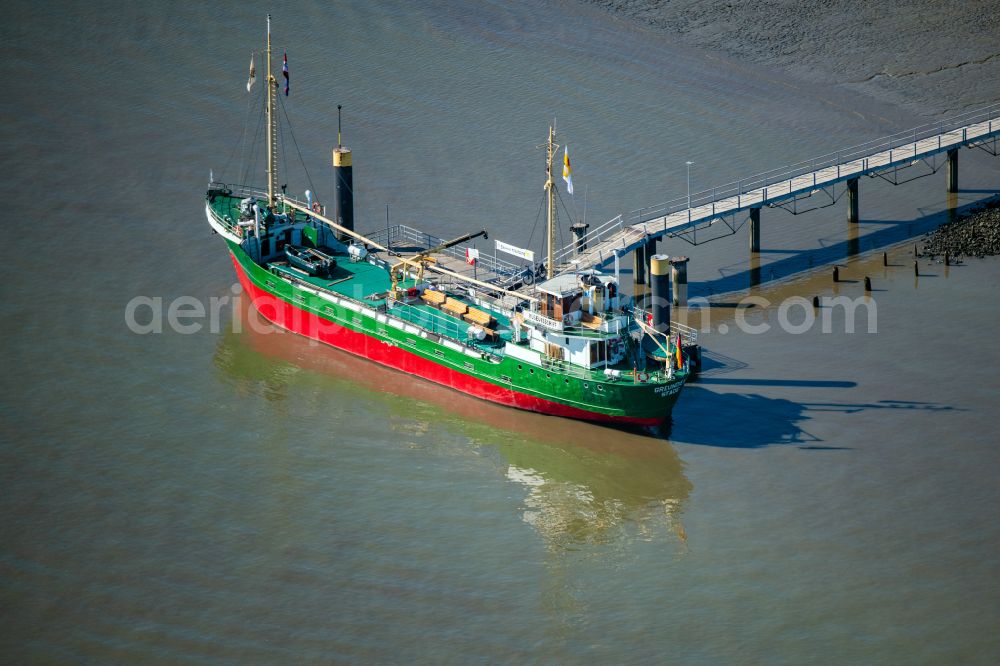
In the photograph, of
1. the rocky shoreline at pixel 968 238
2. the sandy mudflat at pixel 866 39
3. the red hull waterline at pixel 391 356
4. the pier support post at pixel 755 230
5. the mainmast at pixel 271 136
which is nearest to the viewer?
the red hull waterline at pixel 391 356

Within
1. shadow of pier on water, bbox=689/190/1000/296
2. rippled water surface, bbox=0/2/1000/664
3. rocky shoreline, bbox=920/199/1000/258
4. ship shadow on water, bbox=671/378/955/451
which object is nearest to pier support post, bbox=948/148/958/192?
rippled water surface, bbox=0/2/1000/664

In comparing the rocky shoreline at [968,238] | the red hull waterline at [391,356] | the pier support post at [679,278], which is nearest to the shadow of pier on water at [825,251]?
the rocky shoreline at [968,238]

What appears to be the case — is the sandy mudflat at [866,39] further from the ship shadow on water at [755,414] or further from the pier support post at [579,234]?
the ship shadow on water at [755,414]

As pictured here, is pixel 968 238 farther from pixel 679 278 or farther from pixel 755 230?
Answer: pixel 679 278

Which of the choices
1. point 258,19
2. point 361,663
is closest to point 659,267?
point 361,663

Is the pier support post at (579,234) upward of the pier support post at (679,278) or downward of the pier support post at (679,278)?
upward

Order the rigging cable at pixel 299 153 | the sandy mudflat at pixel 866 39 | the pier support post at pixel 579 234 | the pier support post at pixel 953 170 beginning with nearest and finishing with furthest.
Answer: the pier support post at pixel 579 234
the rigging cable at pixel 299 153
the pier support post at pixel 953 170
the sandy mudflat at pixel 866 39
